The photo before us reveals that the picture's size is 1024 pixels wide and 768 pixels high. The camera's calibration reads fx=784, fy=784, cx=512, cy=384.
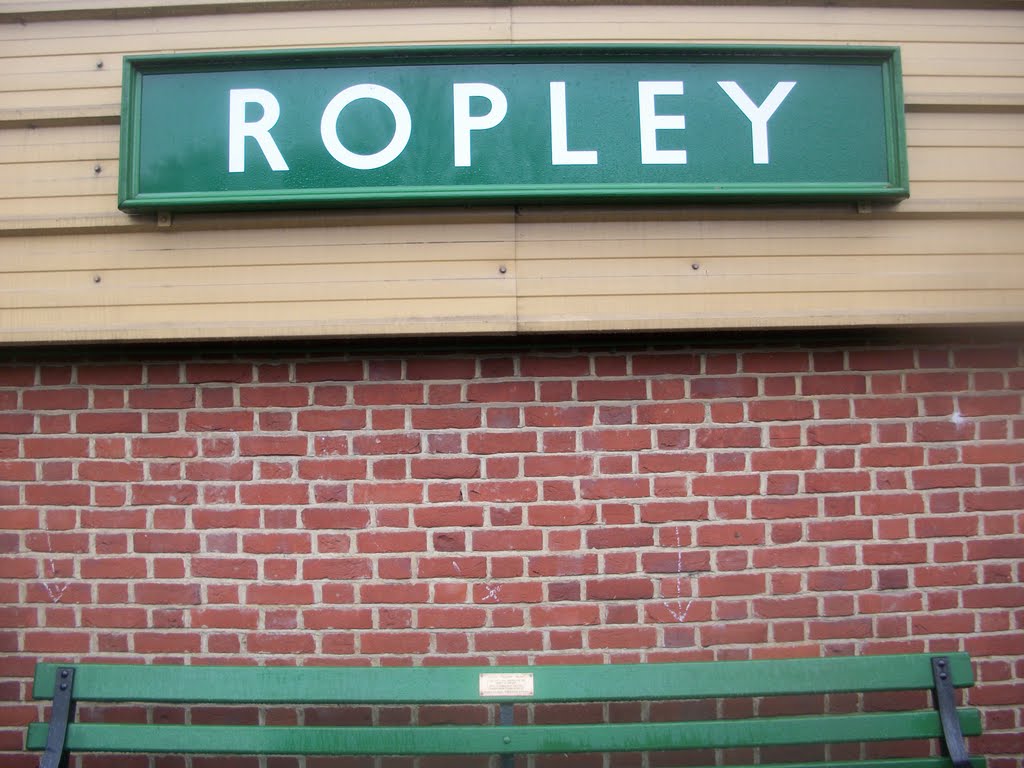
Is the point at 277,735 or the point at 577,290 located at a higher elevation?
the point at 577,290

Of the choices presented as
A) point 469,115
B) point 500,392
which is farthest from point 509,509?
point 469,115

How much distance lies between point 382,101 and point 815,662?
7.89 ft

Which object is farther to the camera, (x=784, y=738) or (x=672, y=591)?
(x=672, y=591)

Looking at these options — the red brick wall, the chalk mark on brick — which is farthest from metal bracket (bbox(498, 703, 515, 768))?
the chalk mark on brick

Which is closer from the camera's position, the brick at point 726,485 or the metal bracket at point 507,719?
the metal bracket at point 507,719

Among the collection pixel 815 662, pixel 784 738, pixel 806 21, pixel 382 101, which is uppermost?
pixel 806 21

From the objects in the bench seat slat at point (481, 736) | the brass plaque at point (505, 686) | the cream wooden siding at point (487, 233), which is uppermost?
the cream wooden siding at point (487, 233)

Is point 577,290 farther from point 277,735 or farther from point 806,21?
point 277,735

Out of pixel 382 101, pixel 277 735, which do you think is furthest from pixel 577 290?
pixel 277 735

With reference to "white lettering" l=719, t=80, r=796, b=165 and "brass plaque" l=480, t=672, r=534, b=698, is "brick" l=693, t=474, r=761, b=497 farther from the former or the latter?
"white lettering" l=719, t=80, r=796, b=165

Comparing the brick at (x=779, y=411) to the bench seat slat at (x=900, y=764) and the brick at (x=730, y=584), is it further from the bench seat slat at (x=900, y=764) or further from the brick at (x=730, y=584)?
the bench seat slat at (x=900, y=764)

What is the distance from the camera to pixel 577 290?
274cm

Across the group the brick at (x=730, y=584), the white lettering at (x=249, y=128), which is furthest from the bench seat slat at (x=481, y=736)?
the white lettering at (x=249, y=128)

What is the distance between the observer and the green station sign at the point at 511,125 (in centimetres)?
272
